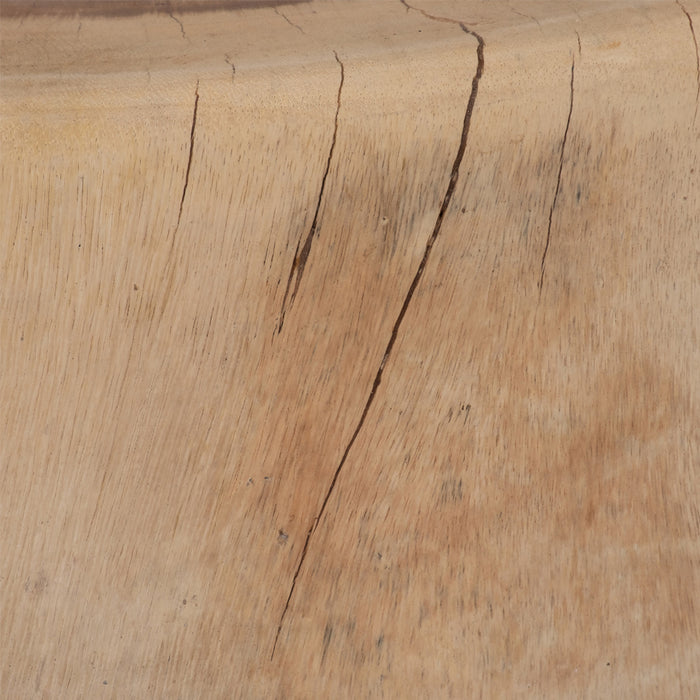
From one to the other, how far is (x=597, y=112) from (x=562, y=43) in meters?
0.07

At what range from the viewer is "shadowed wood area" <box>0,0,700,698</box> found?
65cm

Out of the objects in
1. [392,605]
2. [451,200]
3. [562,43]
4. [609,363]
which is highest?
[562,43]

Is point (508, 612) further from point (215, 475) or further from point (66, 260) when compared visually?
point (66, 260)

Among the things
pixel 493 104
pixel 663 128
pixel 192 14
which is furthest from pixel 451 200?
pixel 192 14

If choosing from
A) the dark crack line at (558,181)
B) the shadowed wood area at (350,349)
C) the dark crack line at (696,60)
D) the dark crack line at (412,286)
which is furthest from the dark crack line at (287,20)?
the dark crack line at (696,60)

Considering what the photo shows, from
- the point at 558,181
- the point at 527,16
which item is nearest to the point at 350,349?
the point at 558,181

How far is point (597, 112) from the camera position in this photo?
26.7 inches

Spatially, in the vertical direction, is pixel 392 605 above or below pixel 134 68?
below

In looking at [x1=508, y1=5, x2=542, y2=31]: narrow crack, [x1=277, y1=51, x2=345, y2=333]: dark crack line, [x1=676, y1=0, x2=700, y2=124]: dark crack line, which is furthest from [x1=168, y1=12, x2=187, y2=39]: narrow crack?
[x1=676, y1=0, x2=700, y2=124]: dark crack line

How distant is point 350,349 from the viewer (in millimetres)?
708

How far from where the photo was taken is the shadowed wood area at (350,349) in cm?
65

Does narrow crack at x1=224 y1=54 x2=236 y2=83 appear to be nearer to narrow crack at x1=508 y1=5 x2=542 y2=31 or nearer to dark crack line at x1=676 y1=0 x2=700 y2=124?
narrow crack at x1=508 y1=5 x2=542 y2=31

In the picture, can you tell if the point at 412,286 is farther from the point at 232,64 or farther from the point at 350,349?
Result: the point at 232,64

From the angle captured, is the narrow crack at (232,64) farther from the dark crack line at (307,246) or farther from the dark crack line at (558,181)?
the dark crack line at (558,181)
